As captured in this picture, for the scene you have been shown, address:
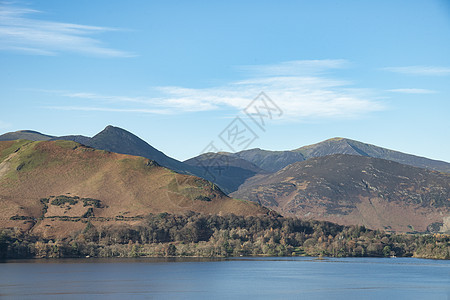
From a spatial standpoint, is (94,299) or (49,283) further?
(49,283)

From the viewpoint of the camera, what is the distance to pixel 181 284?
156 metres

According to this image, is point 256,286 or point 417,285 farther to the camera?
point 417,285

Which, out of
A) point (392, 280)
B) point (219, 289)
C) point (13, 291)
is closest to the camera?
point (13, 291)

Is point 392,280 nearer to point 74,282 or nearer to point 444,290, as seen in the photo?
point 444,290

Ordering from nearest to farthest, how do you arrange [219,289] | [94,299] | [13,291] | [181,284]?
[94,299]
[13,291]
[219,289]
[181,284]

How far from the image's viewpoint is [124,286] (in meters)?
149

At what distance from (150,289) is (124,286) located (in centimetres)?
888

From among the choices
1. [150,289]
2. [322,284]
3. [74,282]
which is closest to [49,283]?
[74,282]

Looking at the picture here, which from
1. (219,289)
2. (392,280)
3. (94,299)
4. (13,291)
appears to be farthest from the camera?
(392,280)

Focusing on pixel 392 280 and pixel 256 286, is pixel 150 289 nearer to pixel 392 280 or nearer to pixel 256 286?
pixel 256 286

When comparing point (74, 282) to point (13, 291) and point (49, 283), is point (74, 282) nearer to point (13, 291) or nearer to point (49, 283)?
point (49, 283)

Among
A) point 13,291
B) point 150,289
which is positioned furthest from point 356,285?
point 13,291

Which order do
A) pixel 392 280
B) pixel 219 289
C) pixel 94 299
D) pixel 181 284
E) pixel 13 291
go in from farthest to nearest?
pixel 392 280 < pixel 181 284 < pixel 219 289 < pixel 13 291 < pixel 94 299

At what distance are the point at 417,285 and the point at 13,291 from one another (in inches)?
3955
